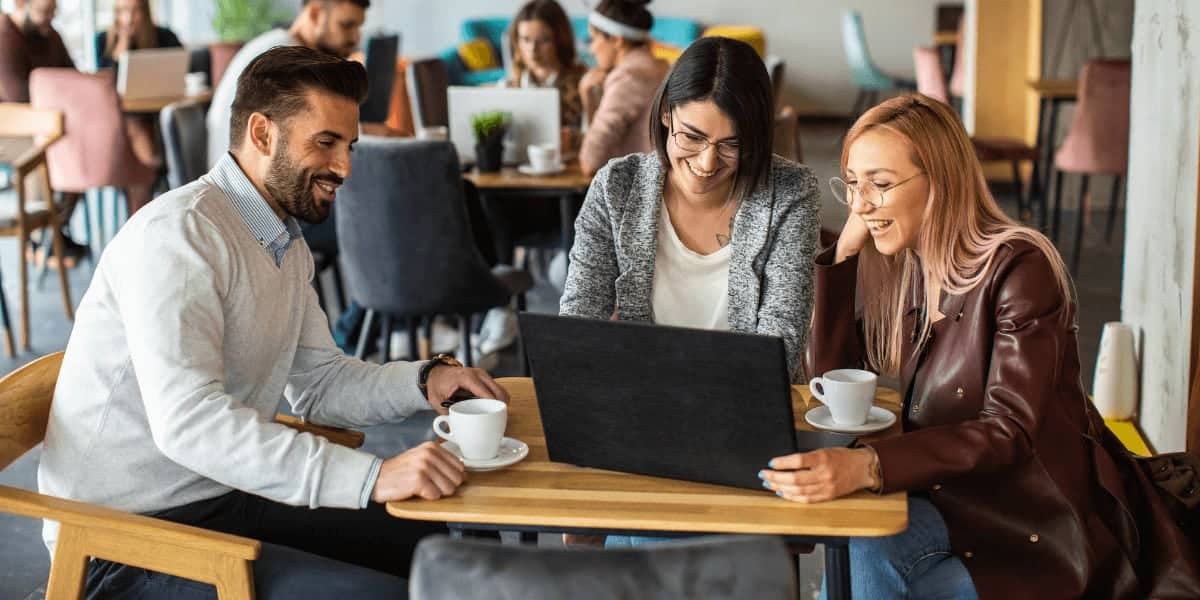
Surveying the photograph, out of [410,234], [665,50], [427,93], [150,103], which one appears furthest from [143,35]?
[410,234]

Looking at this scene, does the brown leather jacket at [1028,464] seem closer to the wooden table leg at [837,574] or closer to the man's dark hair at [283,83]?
the wooden table leg at [837,574]

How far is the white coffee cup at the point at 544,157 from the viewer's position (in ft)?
15.1

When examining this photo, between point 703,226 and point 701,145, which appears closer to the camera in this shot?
point 701,145

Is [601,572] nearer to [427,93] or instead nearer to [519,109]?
[519,109]

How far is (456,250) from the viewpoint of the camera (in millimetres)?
4016

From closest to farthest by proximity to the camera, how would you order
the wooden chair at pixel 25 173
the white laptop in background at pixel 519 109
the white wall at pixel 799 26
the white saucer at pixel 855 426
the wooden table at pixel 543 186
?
the white saucer at pixel 855 426 < the wooden table at pixel 543 186 < the white laptop in background at pixel 519 109 < the wooden chair at pixel 25 173 < the white wall at pixel 799 26

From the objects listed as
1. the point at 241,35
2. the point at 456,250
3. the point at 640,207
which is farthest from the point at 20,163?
the point at 241,35

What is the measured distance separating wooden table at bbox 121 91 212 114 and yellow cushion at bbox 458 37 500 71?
384 cm

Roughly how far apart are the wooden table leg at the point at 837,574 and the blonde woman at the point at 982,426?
102 millimetres

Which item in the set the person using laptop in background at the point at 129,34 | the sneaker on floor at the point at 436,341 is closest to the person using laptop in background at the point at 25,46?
the person using laptop in background at the point at 129,34

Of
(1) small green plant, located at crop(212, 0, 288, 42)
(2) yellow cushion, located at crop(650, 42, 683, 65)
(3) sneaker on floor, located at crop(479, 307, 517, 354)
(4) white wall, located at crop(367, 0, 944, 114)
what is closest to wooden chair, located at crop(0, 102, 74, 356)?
(3) sneaker on floor, located at crop(479, 307, 517, 354)

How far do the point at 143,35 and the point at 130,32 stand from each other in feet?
0.27

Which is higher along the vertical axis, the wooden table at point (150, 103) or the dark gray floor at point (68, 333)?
the wooden table at point (150, 103)

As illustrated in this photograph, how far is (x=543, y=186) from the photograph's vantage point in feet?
14.7
